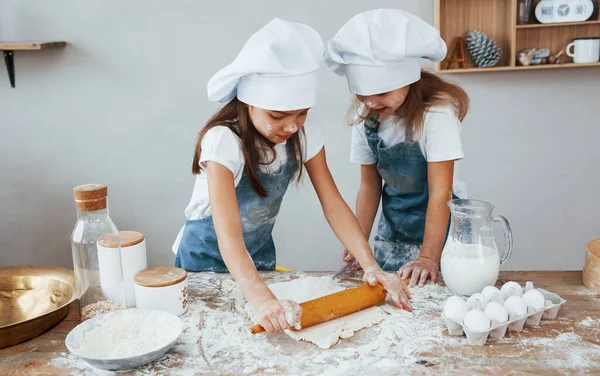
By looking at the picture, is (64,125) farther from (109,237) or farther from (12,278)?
(109,237)

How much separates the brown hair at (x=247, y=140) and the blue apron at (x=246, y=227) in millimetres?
44

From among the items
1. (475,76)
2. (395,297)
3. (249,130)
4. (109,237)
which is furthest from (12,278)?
(475,76)

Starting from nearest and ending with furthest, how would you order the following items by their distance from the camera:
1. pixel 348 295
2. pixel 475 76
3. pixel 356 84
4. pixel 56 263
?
1. pixel 348 295
2. pixel 356 84
3. pixel 475 76
4. pixel 56 263

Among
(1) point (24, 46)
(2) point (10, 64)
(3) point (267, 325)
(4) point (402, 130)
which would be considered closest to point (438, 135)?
(4) point (402, 130)

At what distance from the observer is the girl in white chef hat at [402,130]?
1351mm

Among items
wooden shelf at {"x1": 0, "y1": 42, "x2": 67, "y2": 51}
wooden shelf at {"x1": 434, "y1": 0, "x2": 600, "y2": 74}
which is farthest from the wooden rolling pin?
wooden shelf at {"x1": 0, "y1": 42, "x2": 67, "y2": 51}

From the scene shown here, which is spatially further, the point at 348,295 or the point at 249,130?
the point at 249,130

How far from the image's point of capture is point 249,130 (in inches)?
52.6

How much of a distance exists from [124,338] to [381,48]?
855 mm

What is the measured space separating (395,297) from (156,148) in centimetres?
169

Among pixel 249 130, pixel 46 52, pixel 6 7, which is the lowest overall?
pixel 249 130

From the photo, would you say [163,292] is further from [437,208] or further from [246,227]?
[437,208]

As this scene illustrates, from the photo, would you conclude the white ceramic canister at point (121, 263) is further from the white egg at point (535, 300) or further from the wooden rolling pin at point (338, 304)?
the white egg at point (535, 300)

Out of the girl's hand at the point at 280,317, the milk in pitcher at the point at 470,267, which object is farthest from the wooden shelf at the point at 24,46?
the milk in pitcher at the point at 470,267
